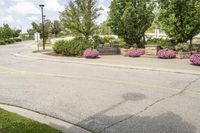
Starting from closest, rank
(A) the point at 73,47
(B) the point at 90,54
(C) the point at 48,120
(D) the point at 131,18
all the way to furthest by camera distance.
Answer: (C) the point at 48,120
(B) the point at 90,54
(D) the point at 131,18
(A) the point at 73,47

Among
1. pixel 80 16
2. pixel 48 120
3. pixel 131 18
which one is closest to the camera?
pixel 48 120

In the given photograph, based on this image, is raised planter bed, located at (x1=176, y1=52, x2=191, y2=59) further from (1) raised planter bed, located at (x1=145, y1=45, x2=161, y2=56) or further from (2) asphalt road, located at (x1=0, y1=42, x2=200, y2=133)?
(2) asphalt road, located at (x1=0, y1=42, x2=200, y2=133)

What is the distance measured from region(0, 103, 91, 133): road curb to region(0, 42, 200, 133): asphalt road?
209mm

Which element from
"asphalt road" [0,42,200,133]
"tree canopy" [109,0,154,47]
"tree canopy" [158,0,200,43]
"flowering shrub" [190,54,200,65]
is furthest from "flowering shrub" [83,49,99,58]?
"flowering shrub" [190,54,200,65]

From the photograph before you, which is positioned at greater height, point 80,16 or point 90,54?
point 80,16

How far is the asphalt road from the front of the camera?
23.7 ft

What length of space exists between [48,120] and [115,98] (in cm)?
279

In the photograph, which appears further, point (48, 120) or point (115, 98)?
point (115, 98)

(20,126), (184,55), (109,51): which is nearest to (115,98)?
(20,126)

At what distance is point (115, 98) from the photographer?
31.6ft

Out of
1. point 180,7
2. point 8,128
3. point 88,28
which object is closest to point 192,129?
point 8,128

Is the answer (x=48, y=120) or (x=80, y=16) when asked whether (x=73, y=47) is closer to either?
(x=80, y=16)

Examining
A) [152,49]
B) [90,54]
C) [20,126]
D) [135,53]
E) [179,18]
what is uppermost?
[179,18]

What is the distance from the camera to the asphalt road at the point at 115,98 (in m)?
7.22
